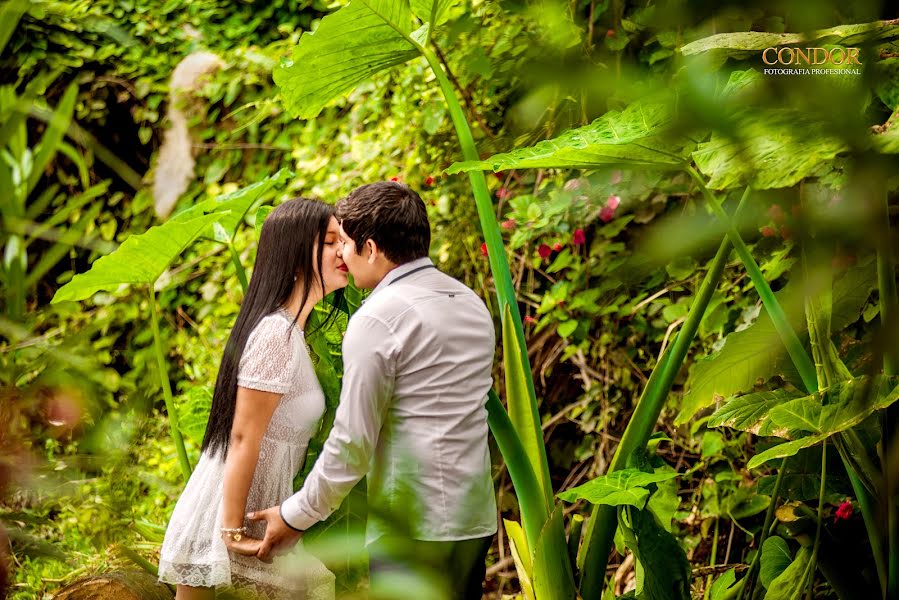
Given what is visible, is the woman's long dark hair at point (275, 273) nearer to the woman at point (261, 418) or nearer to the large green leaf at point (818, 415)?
the woman at point (261, 418)

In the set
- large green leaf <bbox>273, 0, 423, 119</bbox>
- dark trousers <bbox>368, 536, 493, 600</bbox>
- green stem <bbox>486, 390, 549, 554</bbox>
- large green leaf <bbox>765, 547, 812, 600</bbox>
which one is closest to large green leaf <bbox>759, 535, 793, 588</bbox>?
large green leaf <bbox>765, 547, 812, 600</bbox>

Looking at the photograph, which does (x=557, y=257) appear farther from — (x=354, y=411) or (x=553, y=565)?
(x=354, y=411)

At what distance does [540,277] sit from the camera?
2.85 m

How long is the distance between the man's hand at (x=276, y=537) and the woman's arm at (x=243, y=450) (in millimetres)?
53

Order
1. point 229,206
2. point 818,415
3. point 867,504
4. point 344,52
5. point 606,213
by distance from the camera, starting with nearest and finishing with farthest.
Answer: point 818,415 → point 867,504 → point 344,52 → point 229,206 → point 606,213

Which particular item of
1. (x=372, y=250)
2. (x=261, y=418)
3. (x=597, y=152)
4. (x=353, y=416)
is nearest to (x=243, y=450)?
(x=261, y=418)

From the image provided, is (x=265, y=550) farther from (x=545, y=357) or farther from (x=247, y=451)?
(x=545, y=357)

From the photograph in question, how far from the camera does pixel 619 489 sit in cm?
143

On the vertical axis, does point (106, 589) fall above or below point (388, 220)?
below

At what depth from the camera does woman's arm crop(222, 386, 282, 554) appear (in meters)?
1.59

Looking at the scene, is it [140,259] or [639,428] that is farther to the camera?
[140,259]

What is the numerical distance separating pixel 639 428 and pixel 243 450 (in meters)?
0.73

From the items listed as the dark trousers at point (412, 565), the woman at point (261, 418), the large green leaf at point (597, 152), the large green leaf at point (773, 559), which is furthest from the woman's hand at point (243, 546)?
the dark trousers at point (412, 565)

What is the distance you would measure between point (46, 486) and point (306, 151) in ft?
10.3
